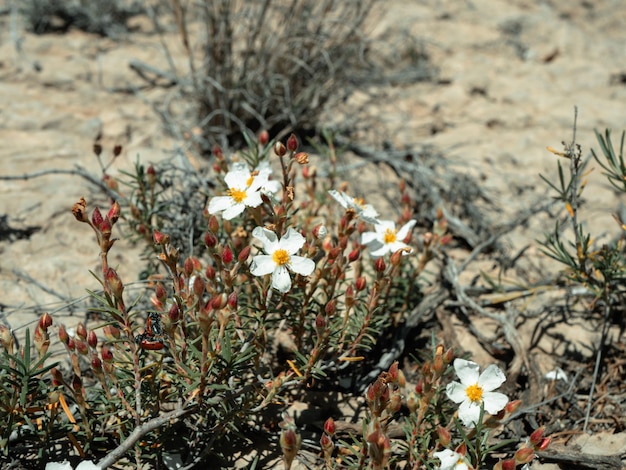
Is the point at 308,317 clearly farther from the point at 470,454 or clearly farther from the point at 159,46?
the point at 159,46

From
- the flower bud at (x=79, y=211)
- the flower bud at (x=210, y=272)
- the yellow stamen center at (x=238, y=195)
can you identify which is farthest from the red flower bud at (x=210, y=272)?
the flower bud at (x=79, y=211)

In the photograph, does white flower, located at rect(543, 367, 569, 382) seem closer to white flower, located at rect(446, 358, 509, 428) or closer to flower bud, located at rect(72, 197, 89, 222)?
white flower, located at rect(446, 358, 509, 428)

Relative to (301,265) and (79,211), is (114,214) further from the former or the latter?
(301,265)

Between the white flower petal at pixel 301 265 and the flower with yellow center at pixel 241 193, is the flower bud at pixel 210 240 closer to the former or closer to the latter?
the flower with yellow center at pixel 241 193

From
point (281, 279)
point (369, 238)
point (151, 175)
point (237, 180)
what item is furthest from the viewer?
Result: point (151, 175)

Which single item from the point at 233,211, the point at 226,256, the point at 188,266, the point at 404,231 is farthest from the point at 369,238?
the point at 188,266

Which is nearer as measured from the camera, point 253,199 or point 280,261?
point 280,261
